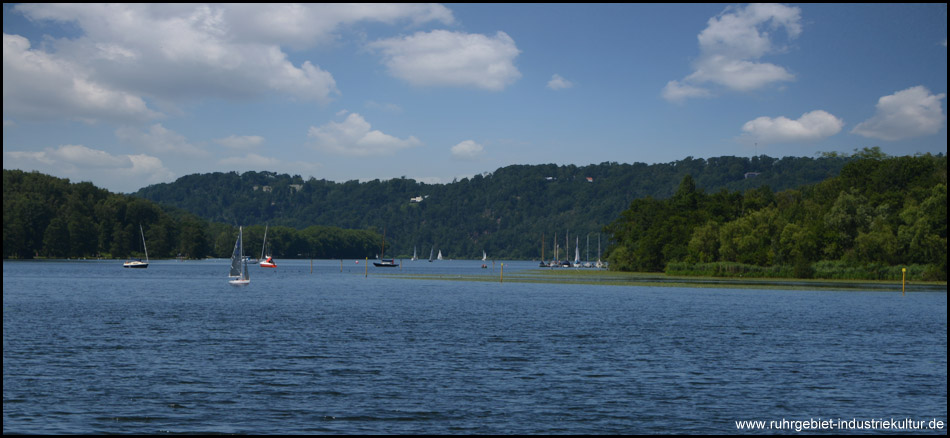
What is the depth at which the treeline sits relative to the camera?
140m

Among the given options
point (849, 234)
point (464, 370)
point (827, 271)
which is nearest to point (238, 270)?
point (827, 271)

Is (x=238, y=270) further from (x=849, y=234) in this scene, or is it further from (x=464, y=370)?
(x=464, y=370)

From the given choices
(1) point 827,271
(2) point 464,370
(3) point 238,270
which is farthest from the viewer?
(1) point 827,271

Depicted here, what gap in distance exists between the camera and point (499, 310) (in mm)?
83625

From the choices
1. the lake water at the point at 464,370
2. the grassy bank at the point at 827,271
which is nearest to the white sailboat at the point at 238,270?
the lake water at the point at 464,370

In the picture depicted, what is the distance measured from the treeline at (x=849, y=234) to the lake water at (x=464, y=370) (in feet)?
210

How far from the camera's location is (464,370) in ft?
137

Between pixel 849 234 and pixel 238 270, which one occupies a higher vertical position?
pixel 849 234

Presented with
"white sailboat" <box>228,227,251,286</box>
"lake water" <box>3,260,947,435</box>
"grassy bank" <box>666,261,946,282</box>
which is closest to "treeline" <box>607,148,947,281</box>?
"grassy bank" <box>666,261,946,282</box>

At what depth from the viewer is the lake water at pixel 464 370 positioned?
30.6 m

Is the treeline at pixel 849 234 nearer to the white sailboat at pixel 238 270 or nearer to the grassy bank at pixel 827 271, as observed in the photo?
the grassy bank at pixel 827 271

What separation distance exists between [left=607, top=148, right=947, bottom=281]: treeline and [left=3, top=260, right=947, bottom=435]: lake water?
6409 centimetres

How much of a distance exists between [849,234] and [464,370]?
131 m

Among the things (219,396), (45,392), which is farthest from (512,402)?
(45,392)
